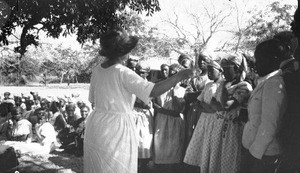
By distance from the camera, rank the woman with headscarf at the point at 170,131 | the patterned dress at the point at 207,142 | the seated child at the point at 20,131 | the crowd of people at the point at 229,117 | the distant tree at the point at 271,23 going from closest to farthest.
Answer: the crowd of people at the point at 229,117
the patterned dress at the point at 207,142
the woman with headscarf at the point at 170,131
the seated child at the point at 20,131
the distant tree at the point at 271,23

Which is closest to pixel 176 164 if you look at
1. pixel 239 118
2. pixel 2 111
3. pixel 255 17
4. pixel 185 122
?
pixel 185 122

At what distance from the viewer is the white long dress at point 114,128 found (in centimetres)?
262

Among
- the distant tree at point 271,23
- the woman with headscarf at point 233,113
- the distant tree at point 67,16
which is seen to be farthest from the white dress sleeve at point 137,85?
the distant tree at point 271,23

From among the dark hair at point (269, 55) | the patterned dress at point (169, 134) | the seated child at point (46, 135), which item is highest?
the dark hair at point (269, 55)

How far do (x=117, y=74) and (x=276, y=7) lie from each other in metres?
22.7

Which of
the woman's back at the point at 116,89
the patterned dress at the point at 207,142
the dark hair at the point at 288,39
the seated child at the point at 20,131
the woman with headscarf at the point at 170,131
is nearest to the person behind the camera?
the woman's back at the point at 116,89

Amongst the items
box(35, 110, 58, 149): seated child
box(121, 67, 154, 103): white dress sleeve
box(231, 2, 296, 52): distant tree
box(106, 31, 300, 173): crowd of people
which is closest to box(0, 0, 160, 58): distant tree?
box(106, 31, 300, 173): crowd of people

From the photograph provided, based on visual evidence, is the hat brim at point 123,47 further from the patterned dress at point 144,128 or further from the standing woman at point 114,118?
the patterned dress at point 144,128

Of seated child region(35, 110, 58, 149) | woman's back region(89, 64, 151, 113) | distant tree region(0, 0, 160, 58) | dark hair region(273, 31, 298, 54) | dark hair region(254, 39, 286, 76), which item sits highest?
distant tree region(0, 0, 160, 58)

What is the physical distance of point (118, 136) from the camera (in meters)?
2.62

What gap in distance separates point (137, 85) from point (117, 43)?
40 cm

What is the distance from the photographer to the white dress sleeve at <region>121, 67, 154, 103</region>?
2439 millimetres

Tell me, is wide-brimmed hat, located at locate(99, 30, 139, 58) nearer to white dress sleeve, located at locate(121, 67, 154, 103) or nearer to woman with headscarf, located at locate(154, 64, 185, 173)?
white dress sleeve, located at locate(121, 67, 154, 103)

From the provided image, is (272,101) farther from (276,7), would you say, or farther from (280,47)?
(276,7)
